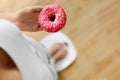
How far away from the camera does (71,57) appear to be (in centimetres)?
126

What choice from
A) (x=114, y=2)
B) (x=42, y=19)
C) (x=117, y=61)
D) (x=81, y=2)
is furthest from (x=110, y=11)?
(x=42, y=19)

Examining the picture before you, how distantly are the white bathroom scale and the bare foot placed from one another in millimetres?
17

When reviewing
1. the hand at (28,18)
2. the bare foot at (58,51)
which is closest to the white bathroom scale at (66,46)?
the bare foot at (58,51)

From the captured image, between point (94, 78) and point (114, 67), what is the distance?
0.11 m

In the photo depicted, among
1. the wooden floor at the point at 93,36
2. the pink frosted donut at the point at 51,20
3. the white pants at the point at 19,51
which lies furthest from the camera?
the wooden floor at the point at 93,36

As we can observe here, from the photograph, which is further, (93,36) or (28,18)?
(93,36)

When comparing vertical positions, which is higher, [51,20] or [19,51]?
[51,20]

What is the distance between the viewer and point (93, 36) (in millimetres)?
1294

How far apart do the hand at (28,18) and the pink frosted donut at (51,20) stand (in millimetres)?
38

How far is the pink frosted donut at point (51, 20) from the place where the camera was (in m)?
0.94

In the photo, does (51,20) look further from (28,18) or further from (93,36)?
(93,36)

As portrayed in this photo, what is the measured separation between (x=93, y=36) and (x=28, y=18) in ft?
1.44

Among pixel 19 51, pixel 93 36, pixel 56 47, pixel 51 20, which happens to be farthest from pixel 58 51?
pixel 19 51

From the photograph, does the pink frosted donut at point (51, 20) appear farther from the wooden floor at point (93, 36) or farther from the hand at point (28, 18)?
the wooden floor at point (93, 36)
